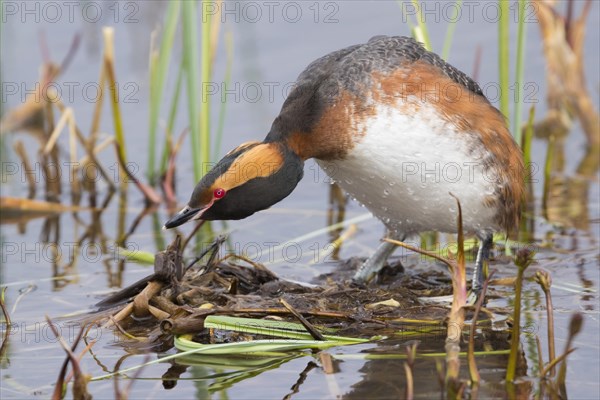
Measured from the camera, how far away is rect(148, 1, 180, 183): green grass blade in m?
9.33

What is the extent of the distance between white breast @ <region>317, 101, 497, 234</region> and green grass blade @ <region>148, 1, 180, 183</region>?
2552mm

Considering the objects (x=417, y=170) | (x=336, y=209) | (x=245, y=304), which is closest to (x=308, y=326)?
(x=245, y=304)

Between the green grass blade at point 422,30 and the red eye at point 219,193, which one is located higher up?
the green grass blade at point 422,30

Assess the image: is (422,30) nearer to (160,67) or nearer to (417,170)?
(417,170)

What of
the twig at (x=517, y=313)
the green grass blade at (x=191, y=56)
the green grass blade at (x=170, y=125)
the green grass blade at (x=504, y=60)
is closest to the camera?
the twig at (x=517, y=313)

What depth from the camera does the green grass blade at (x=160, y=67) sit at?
9.33 metres

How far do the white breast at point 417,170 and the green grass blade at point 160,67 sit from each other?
2552 millimetres

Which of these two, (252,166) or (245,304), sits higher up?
(252,166)

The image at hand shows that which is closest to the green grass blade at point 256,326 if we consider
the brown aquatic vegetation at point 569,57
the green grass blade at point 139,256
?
the green grass blade at point 139,256

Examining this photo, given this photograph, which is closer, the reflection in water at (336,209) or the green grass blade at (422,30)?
the green grass blade at (422,30)

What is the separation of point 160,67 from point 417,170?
3477 mm

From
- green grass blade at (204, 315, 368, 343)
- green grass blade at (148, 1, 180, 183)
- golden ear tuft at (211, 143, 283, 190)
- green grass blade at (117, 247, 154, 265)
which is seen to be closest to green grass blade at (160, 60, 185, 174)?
green grass blade at (148, 1, 180, 183)

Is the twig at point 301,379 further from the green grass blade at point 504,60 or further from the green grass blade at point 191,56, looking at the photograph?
the green grass blade at point 191,56

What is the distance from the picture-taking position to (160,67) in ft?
31.9
